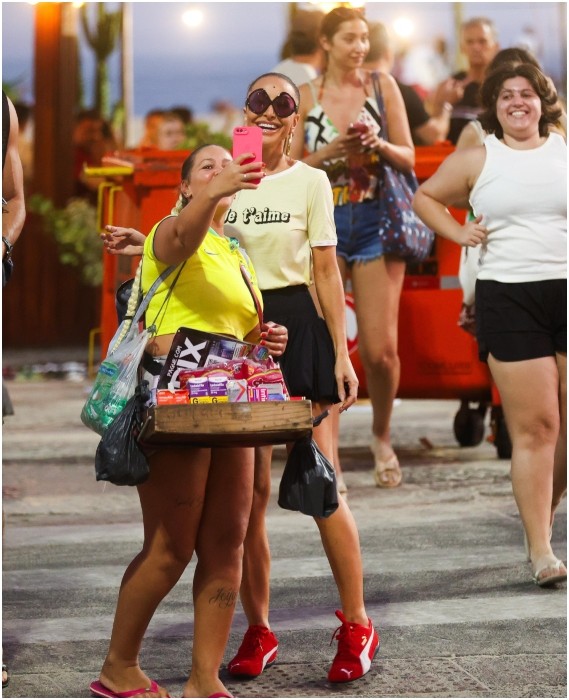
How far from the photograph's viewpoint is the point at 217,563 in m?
4.09

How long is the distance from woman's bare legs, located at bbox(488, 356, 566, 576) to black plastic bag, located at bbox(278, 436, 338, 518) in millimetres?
1709

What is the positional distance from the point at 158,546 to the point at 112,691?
490mm

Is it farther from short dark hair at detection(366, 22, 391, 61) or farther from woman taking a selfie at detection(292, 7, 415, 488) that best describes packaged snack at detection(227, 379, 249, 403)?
short dark hair at detection(366, 22, 391, 61)

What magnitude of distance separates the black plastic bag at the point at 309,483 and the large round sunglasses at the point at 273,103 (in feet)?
3.59

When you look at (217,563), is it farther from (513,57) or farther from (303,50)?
(303,50)

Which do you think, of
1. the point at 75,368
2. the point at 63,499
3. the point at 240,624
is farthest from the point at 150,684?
the point at 75,368

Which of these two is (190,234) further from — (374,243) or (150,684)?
(374,243)

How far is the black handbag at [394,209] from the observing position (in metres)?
7.46

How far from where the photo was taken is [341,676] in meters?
4.34

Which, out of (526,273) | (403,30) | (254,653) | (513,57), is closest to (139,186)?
(513,57)

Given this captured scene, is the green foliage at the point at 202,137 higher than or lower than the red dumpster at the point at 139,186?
higher

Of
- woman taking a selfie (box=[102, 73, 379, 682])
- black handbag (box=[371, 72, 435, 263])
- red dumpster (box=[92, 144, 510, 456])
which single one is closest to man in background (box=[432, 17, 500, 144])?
red dumpster (box=[92, 144, 510, 456])

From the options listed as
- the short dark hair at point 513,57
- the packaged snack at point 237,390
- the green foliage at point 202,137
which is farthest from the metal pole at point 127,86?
the packaged snack at point 237,390

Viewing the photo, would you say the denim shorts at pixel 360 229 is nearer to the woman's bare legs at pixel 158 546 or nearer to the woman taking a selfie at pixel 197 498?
the woman taking a selfie at pixel 197 498
